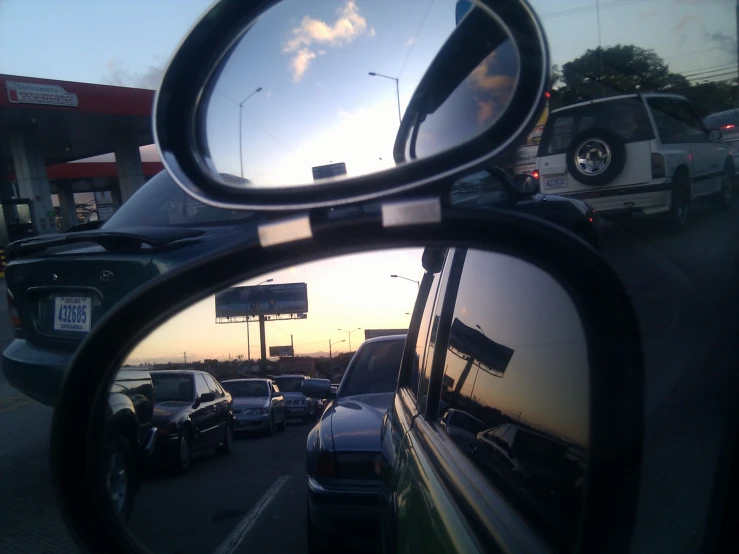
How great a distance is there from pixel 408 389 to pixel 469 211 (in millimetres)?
1863

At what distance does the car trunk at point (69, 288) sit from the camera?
4.82 meters

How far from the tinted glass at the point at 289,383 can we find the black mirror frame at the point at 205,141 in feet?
3.82

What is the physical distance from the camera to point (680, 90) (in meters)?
2.17

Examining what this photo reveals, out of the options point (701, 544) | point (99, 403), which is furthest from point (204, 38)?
point (701, 544)

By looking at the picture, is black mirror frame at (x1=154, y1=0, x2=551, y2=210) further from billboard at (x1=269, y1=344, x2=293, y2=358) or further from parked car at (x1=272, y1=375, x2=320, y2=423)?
parked car at (x1=272, y1=375, x2=320, y2=423)

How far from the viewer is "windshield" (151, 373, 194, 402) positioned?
82.4 inches

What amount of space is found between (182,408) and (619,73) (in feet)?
5.37

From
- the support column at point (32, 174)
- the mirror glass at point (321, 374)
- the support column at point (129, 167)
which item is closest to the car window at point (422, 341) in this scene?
the mirror glass at point (321, 374)

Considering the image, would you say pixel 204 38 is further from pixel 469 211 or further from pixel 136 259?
pixel 136 259

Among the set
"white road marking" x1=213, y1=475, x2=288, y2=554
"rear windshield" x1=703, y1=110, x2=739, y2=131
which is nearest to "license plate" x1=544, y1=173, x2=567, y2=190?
"rear windshield" x1=703, y1=110, x2=739, y2=131

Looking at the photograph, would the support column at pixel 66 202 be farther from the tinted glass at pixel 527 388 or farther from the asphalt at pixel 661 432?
the tinted glass at pixel 527 388

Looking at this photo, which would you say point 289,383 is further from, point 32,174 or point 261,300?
point 32,174

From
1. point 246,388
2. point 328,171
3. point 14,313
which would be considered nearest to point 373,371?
point 246,388

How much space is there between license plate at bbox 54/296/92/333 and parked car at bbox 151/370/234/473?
2.83 metres
